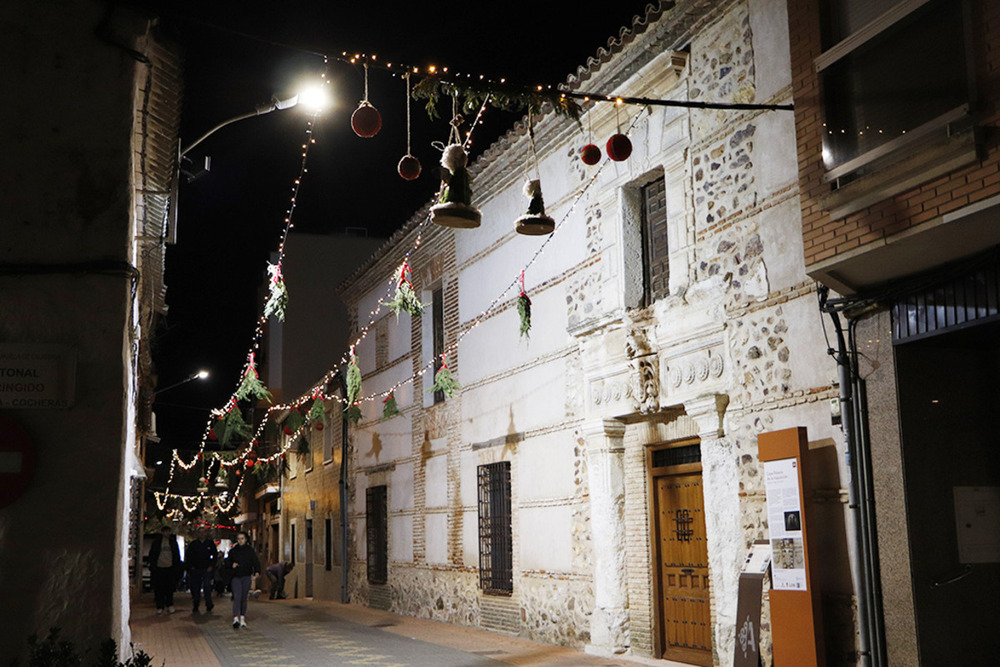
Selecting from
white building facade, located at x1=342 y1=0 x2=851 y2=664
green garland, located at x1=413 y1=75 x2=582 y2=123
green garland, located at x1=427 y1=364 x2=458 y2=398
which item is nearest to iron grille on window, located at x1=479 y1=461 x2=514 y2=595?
white building facade, located at x1=342 y1=0 x2=851 y2=664

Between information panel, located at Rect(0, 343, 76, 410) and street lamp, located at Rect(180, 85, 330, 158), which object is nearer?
information panel, located at Rect(0, 343, 76, 410)

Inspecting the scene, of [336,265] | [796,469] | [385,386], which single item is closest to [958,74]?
[796,469]

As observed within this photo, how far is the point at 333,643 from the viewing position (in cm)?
1320

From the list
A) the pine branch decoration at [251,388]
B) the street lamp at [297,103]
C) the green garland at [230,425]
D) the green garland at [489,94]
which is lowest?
the green garland at [230,425]

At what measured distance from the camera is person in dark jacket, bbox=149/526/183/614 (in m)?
19.6

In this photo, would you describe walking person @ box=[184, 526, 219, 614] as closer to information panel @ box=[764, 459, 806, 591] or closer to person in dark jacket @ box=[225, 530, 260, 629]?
person in dark jacket @ box=[225, 530, 260, 629]

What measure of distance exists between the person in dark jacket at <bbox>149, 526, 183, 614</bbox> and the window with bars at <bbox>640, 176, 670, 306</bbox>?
12.8m

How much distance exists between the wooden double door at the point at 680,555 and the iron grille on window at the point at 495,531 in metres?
3.52

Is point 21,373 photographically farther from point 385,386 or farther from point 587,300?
point 385,386

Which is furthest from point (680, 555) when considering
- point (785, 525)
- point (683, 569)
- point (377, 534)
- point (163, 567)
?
point (163, 567)

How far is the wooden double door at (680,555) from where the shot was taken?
9953mm

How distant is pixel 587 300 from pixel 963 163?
597 cm

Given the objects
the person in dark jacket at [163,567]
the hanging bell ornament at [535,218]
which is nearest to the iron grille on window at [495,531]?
the hanging bell ornament at [535,218]

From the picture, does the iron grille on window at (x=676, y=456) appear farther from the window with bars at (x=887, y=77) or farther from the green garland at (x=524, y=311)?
the window with bars at (x=887, y=77)
